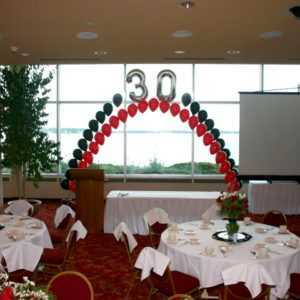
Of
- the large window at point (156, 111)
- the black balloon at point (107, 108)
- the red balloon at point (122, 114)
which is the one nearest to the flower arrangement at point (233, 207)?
the red balloon at point (122, 114)

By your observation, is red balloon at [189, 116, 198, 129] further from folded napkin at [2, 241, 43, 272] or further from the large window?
folded napkin at [2, 241, 43, 272]

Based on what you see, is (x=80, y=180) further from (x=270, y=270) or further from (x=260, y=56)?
(x=270, y=270)

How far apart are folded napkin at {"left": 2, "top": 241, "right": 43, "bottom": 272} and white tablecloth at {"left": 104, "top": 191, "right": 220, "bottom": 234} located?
3.95 m

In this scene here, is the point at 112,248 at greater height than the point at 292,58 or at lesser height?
lesser

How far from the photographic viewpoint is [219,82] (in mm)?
13062

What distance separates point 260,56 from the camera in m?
8.92

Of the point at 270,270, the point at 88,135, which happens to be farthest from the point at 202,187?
the point at 270,270

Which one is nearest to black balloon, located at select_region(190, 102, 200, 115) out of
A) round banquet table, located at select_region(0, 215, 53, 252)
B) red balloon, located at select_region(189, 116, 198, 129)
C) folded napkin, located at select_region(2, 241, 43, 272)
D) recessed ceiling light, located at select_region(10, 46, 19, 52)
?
red balloon, located at select_region(189, 116, 198, 129)

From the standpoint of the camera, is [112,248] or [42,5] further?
[112,248]

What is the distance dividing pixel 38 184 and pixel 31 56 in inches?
189

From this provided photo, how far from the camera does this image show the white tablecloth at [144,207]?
30.1 feet

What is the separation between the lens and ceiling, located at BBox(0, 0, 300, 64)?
17.8ft

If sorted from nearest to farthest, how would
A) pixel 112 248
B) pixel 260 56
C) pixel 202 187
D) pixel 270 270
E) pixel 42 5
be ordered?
pixel 270 270 < pixel 42 5 < pixel 112 248 < pixel 260 56 < pixel 202 187

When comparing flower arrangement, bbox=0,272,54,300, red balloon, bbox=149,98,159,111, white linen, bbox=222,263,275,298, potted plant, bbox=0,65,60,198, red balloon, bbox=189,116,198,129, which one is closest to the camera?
flower arrangement, bbox=0,272,54,300
